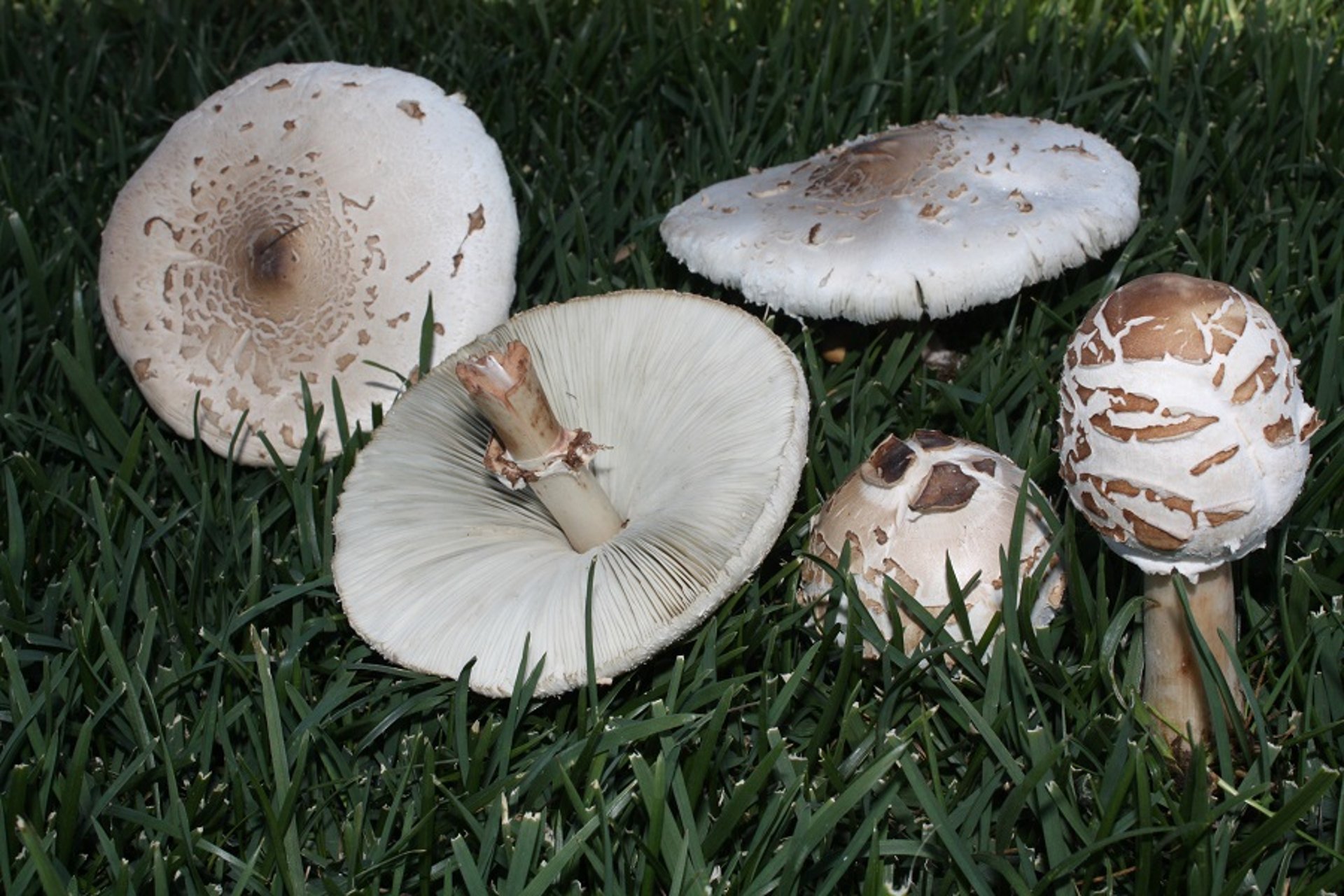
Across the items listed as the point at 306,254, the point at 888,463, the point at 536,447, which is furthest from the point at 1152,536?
the point at 306,254

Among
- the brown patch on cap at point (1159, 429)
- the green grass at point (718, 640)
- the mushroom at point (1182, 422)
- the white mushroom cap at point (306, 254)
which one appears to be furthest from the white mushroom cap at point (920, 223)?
the brown patch on cap at point (1159, 429)

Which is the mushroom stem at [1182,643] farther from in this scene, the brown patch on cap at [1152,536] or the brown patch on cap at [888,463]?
the brown patch on cap at [888,463]

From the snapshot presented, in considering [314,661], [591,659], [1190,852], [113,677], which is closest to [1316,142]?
[1190,852]

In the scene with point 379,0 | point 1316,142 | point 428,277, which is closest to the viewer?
point 428,277

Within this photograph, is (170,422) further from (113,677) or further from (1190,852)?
(1190,852)

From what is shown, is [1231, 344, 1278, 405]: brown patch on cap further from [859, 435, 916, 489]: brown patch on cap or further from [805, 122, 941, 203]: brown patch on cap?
[805, 122, 941, 203]: brown patch on cap

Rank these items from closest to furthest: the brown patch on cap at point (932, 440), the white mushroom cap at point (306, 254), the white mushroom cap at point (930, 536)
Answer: the white mushroom cap at point (930, 536) → the brown patch on cap at point (932, 440) → the white mushroom cap at point (306, 254)

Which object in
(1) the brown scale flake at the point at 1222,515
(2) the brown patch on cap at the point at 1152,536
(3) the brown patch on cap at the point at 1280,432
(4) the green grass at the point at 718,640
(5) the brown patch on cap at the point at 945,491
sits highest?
(3) the brown patch on cap at the point at 1280,432

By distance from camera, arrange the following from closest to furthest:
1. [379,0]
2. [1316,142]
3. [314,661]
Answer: [314,661] < [1316,142] < [379,0]

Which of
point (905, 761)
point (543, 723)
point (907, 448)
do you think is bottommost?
point (543, 723)
